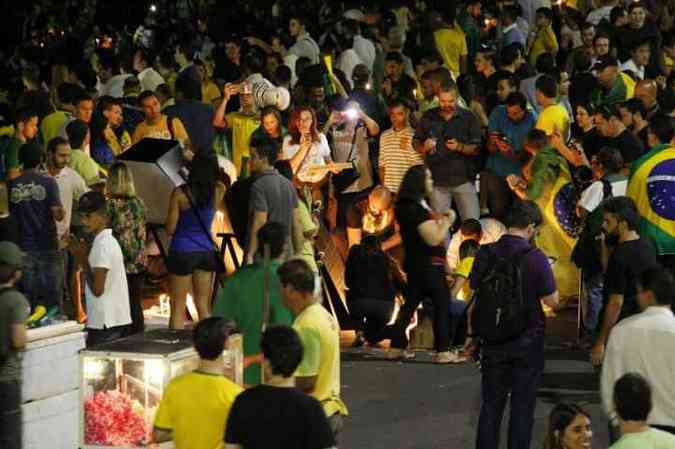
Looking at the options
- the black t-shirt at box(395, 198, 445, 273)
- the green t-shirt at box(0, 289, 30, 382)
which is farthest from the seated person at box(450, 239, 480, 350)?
the green t-shirt at box(0, 289, 30, 382)

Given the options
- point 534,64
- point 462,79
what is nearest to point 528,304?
point 462,79

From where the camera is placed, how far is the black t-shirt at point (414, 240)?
496 inches

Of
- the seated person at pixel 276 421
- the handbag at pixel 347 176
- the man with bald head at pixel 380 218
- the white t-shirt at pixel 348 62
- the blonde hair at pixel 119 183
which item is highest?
the white t-shirt at pixel 348 62

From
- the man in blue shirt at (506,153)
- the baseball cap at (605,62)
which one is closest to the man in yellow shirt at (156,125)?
the man in blue shirt at (506,153)

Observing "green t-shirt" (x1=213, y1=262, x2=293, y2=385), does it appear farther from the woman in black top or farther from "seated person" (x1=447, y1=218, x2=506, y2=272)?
"seated person" (x1=447, y1=218, x2=506, y2=272)

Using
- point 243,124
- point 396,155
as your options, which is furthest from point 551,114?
point 243,124

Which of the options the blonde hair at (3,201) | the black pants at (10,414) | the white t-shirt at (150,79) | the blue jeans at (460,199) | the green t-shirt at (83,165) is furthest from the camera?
the white t-shirt at (150,79)

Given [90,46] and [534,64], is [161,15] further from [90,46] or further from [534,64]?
[534,64]

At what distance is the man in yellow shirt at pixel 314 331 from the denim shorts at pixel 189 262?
13.3 feet

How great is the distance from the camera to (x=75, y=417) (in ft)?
34.4

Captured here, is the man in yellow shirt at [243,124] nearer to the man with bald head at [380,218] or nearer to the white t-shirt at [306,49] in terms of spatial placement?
the man with bald head at [380,218]

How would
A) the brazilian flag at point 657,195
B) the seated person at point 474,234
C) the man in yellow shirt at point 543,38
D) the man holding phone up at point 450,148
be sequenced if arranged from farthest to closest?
the man in yellow shirt at point 543,38
the man holding phone up at point 450,148
the seated person at point 474,234
the brazilian flag at point 657,195

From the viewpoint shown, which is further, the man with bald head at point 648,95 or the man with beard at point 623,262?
the man with bald head at point 648,95

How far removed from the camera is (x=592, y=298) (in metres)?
13.6
